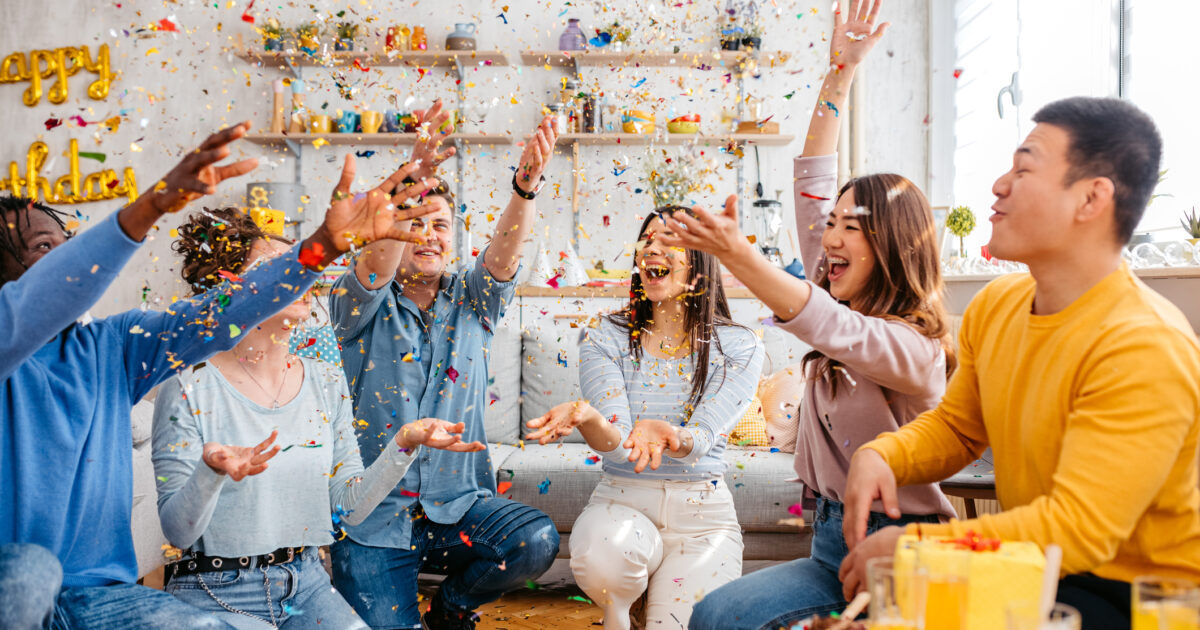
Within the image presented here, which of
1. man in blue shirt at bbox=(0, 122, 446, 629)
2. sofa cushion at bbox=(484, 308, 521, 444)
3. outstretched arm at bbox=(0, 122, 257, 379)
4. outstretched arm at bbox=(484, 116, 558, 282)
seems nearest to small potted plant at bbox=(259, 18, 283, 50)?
sofa cushion at bbox=(484, 308, 521, 444)

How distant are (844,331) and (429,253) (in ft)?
3.76

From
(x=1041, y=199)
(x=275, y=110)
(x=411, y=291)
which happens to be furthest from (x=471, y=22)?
(x=1041, y=199)

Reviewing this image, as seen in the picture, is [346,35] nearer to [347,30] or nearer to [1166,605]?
[347,30]

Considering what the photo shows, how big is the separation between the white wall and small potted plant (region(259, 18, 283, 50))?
0.09 meters

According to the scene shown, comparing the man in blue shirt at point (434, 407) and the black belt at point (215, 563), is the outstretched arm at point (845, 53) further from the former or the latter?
the black belt at point (215, 563)

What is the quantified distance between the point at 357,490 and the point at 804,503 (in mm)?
926

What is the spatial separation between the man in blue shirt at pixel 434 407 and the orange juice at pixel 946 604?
1.23 meters

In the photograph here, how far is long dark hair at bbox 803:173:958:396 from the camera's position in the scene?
1.54 m

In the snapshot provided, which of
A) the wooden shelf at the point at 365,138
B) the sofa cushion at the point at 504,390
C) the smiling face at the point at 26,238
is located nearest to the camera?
the smiling face at the point at 26,238

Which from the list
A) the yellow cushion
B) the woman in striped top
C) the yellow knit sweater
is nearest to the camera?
the yellow knit sweater

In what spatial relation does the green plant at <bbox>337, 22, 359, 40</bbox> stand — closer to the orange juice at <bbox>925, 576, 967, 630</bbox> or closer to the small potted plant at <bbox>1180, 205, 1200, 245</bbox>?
the small potted plant at <bbox>1180, 205, 1200, 245</bbox>

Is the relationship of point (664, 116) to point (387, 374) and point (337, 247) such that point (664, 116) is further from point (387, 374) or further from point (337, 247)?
point (337, 247)

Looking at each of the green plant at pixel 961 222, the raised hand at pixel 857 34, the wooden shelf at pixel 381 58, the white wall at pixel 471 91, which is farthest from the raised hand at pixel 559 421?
the wooden shelf at pixel 381 58

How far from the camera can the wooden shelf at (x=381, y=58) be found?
4555 millimetres
